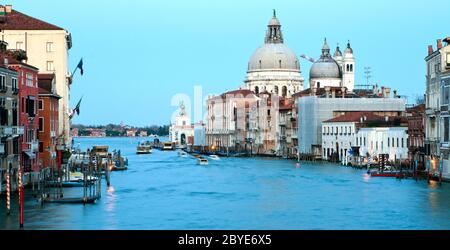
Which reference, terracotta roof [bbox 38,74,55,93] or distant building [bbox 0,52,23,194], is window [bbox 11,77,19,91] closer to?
distant building [bbox 0,52,23,194]

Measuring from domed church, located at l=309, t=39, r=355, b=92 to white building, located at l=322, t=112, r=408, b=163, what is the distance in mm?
23918

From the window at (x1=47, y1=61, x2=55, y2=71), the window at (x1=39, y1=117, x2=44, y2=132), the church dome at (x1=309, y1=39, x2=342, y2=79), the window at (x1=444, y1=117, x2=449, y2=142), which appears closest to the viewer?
the window at (x1=444, y1=117, x2=449, y2=142)

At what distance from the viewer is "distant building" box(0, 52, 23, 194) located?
23.4m

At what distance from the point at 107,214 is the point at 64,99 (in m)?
19.4

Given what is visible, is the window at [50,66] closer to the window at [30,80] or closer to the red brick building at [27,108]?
the red brick building at [27,108]

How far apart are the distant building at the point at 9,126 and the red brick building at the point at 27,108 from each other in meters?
0.46

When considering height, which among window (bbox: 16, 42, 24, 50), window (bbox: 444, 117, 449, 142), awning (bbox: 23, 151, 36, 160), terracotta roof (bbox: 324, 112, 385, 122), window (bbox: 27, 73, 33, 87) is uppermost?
window (bbox: 16, 42, 24, 50)

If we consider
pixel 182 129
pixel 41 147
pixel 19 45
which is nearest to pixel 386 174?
pixel 41 147

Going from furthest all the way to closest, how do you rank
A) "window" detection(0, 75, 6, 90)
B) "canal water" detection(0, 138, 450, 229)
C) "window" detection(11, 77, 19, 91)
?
"window" detection(11, 77, 19, 91) < "window" detection(0, 75, 6, 90) < "canal water" detection(0, 138, 450, 229)

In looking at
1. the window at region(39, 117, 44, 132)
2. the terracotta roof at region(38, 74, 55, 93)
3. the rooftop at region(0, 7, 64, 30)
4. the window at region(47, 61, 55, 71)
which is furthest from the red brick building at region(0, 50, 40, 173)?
the window at region(47, 61, 55, 71)

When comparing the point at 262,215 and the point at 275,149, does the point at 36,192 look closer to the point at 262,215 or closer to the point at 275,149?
the point at 262,215

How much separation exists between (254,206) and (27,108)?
6635 mm

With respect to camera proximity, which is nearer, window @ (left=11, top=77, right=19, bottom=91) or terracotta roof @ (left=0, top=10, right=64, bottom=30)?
window @ (left=11, top=77, right=19, bottom=91)

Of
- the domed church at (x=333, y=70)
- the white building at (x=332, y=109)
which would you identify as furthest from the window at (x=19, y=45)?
the domed church at (x=333, y=70)
